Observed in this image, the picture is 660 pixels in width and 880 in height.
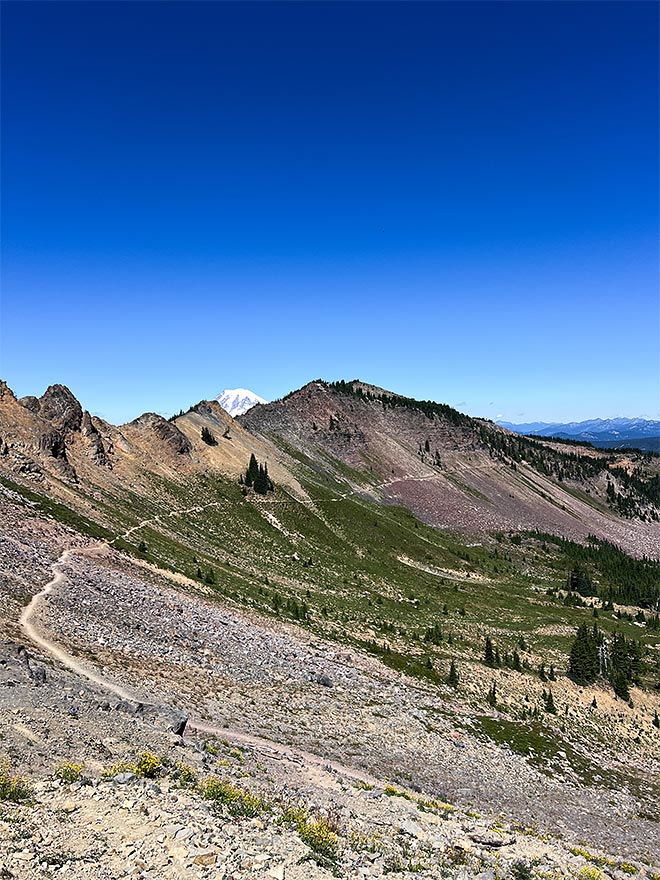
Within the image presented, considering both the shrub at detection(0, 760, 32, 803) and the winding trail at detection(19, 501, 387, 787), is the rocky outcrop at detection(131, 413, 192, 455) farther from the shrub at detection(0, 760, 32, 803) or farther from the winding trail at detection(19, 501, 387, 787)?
the shrub at detection(0, 760, 32, 803)

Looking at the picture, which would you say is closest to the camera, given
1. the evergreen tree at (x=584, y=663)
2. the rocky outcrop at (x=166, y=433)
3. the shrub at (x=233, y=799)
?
the shrub at (x=233, y=799)

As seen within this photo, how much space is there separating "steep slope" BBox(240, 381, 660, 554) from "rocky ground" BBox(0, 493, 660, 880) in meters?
102

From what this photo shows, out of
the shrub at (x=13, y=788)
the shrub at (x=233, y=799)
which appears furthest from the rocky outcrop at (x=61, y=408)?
the shrub at (x=233, y=799)

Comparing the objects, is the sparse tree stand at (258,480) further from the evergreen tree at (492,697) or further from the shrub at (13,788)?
the shrub at (13,788)

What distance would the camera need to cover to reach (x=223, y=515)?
80.2 meters

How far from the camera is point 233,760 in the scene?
69.8 feet

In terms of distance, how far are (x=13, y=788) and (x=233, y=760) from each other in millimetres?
10039

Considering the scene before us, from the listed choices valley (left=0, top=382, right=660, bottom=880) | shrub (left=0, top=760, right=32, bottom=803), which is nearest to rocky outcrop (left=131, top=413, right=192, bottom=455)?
valley (left=0, top=382, right=660, bottom=880)

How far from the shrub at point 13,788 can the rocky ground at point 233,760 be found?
153 mm

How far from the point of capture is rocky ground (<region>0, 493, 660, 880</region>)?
44.1ft

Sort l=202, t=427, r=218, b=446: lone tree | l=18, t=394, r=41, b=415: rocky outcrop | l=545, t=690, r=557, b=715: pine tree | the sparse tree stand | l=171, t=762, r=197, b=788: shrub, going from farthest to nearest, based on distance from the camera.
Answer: l=202, t=427, r=218, b=446: lone tree
the sparse tree stand
l=18, t=394, r=41, b=415: rocky outcrop
l=545, t=690, r=557, b=715: pine tree
l=171, t=762, r=197, b=788: shrub

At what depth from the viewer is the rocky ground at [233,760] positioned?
1345 cm

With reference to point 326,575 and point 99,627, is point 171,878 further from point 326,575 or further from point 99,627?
point 326,575

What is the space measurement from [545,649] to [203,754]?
57716 mm
